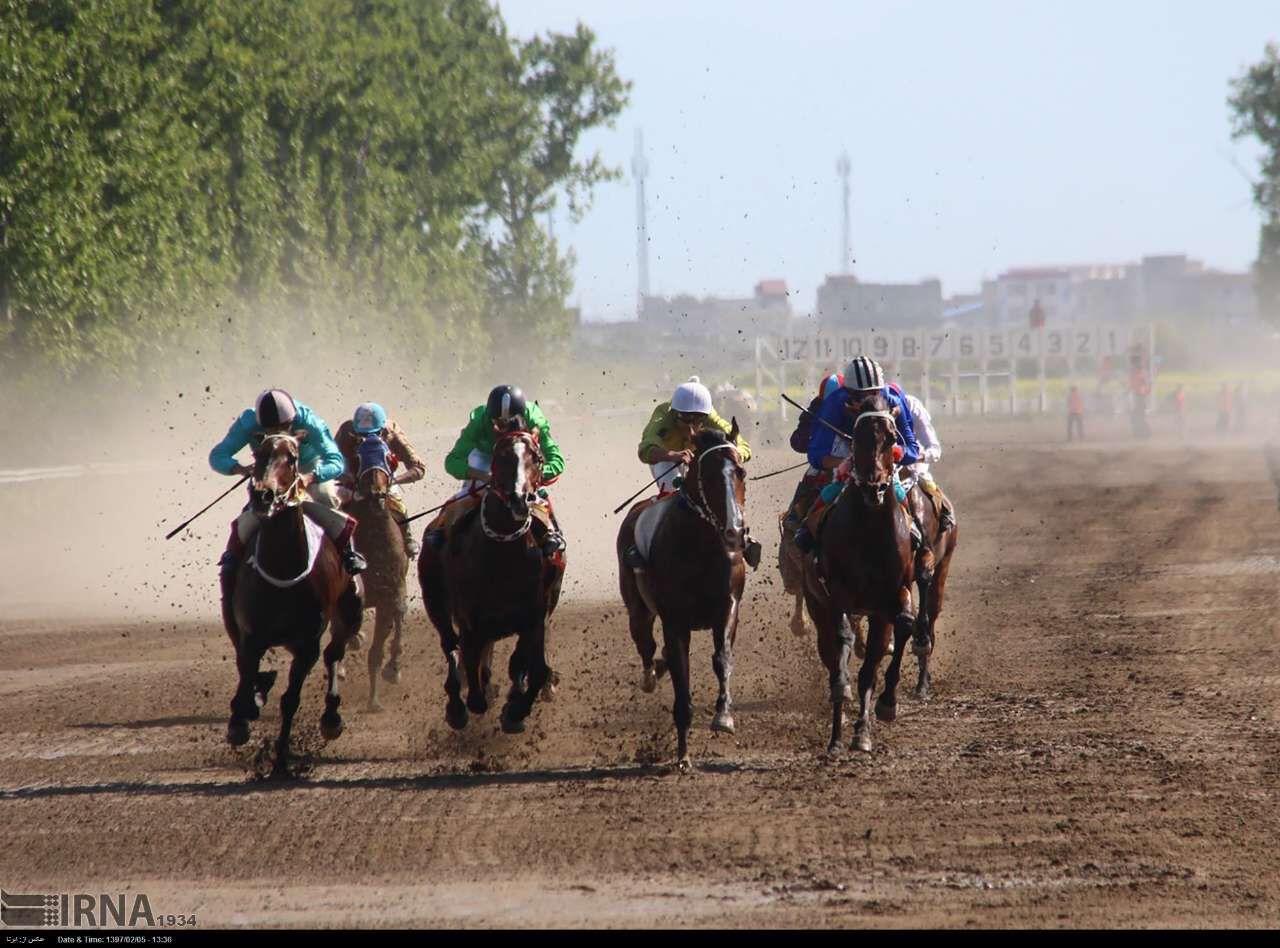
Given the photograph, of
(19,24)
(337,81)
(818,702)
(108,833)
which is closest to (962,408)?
(337,81)

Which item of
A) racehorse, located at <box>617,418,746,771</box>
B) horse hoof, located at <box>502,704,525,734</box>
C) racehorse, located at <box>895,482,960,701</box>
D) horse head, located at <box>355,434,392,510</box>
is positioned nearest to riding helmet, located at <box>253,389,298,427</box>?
horse hoof, located at <box>502,704,525,734</box>

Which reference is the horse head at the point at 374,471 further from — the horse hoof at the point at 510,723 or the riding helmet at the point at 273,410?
the horse hoof at the point at 510,723

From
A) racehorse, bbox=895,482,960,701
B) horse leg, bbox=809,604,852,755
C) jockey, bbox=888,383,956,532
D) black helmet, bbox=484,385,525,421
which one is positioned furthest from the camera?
jockey, bbox=888,383,956,532

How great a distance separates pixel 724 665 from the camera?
40.2 feet

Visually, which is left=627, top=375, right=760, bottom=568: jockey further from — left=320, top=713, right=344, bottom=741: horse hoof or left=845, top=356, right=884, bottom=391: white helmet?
left=320, top=713, right=344, bottom=741: horse hoof

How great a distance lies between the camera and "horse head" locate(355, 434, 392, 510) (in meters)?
14.7

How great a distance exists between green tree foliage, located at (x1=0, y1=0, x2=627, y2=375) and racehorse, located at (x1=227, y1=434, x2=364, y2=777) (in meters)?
20.2

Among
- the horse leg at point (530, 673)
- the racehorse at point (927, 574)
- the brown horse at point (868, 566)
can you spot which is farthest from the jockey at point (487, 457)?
the racehorse at point (927, 574)

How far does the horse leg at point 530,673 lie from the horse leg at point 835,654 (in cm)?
186

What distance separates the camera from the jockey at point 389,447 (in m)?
15.0

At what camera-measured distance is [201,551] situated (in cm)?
2748

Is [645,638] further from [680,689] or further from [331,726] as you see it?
[331,726]

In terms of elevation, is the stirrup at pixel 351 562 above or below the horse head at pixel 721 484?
below
